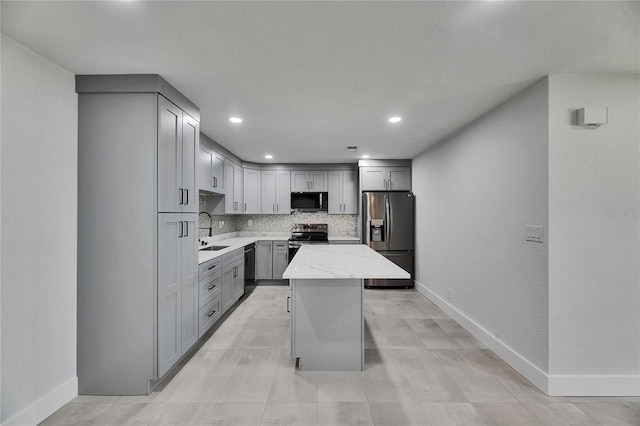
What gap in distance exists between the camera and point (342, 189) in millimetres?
5910

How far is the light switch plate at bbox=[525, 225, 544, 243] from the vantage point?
2.27 m

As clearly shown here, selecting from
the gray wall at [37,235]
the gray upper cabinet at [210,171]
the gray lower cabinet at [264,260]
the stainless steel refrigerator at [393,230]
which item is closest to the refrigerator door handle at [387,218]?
the stainless steel refrigerator at [393,230]

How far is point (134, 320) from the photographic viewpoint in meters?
2.18

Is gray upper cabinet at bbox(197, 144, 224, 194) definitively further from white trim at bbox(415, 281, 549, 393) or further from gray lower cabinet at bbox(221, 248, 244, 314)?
white trim at bbox(415, 281, 549, 393)

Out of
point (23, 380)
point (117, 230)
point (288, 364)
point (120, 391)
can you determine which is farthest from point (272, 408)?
point (117, 230)

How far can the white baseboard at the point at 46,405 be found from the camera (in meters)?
1.77

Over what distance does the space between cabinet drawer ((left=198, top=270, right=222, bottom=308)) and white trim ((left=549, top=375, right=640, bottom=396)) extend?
10.0 feet

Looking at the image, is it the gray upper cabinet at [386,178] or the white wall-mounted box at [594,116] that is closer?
the white wall-mounted box at [594,116]

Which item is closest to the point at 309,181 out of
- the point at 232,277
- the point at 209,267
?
the point at 232,277

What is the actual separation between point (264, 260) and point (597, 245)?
4.61 m

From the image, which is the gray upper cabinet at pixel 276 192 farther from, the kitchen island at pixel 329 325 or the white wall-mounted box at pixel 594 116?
the white wall-mounted box at pixel 594 116

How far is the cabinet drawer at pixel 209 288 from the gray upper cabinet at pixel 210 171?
1173 millimetres

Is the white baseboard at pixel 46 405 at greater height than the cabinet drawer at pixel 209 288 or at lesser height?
lesser

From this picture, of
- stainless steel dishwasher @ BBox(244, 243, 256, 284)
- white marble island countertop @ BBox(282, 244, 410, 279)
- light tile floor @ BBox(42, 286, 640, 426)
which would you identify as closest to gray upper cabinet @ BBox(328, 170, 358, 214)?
stainless steel dishwasher @ BBox(244, 243, 256, 284)
